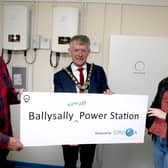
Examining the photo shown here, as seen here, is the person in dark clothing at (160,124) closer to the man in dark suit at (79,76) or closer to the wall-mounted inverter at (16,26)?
the man in dark suit at (79,76)

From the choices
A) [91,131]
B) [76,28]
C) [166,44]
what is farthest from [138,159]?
[76,28]

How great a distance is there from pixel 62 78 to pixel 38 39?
921mm

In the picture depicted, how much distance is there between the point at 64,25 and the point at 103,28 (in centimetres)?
44

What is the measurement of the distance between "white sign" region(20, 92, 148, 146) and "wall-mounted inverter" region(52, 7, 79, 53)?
0.96 m

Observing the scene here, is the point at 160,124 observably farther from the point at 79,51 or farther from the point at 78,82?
the point at 79,51

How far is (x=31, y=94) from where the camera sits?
1.95 meters

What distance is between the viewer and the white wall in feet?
9.32

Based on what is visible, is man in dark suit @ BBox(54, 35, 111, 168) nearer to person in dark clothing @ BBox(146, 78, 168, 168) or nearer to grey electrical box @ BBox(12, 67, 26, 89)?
person in dark clothing @ BBox(146, 78, 168, 168)

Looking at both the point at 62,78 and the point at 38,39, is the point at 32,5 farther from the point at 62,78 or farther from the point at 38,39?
the point at 62,78

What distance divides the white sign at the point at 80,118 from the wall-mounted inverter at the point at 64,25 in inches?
37.8

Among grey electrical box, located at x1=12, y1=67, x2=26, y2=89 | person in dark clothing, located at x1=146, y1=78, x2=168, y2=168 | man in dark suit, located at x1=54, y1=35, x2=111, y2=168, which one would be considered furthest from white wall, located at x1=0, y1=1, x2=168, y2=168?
person in dark clothing, located at x1=146, y1=78, x2=168, y2=168

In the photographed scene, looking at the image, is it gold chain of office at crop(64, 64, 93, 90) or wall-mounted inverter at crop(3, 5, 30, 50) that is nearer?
gold chain of office at crop(64, 64, 93, 90)

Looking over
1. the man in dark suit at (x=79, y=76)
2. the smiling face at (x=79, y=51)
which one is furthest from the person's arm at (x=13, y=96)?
the smiling face at (x=79, y=51)

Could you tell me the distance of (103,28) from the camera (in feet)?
9.52
